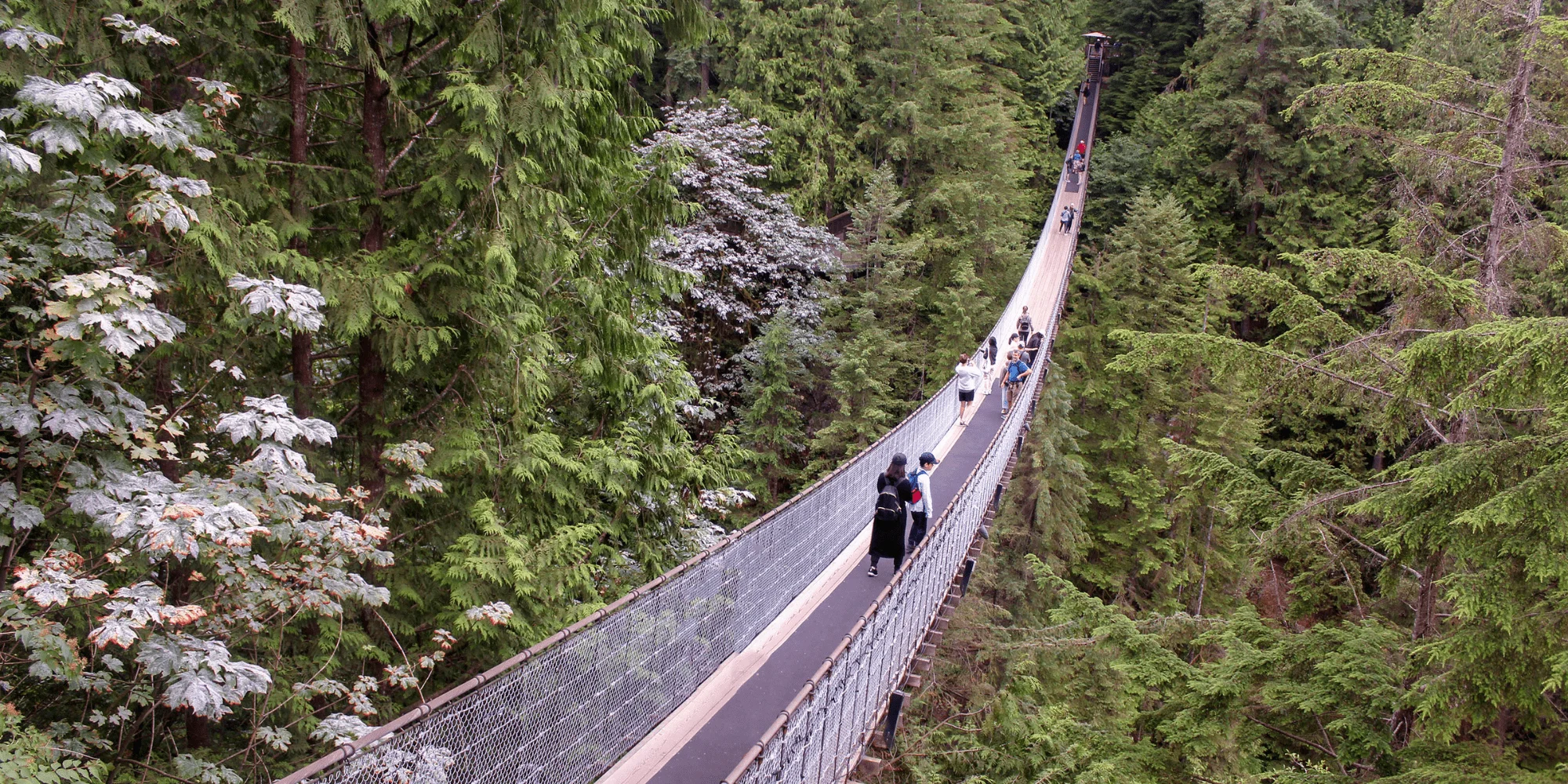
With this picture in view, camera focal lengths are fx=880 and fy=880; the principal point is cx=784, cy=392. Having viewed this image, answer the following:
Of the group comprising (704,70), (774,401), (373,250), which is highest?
(704,70)

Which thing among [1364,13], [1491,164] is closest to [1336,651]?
[1491,164]

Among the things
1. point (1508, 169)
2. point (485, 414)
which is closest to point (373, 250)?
point (485, 414)

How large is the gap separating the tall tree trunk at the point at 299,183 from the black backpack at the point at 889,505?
355 cm

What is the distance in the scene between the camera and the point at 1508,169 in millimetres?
5754

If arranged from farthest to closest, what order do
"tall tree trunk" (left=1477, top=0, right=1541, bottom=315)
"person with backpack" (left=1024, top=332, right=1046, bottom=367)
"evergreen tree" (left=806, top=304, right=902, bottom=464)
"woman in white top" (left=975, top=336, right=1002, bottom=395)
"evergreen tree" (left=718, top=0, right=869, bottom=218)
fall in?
"evergreen tree" (left=718, top=0, right=869, bottom=218) → "evergreen tree" (left=806, top=304, right=902, bottom=464) → "woman in white top" (left=975, top=336, right=1002, bottom=395) → "person with backpack" (left=1024, top=332, right=1046, bottom=367) → "tall tree trunk" (left=1477, top=0, right=1541, bottom=315)

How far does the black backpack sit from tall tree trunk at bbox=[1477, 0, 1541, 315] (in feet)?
13.1

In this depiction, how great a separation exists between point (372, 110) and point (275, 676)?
302 cm

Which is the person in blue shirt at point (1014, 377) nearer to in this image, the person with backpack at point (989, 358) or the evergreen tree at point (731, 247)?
the person with backpack at point (989, 358)

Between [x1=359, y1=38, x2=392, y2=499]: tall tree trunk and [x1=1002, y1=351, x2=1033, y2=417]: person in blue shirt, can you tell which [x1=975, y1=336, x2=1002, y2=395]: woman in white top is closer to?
[x1=1002, y1=351, x2=1033, y2=417]: person in blue shirt

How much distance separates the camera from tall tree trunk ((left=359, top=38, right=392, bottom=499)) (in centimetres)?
487

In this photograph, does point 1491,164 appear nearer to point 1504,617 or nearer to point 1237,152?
point 1504,617

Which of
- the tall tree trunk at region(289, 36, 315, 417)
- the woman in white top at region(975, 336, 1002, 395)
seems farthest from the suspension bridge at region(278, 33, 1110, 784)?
the woman in white top at region(975, 336, 1002, 395)

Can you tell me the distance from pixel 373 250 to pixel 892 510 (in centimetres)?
364

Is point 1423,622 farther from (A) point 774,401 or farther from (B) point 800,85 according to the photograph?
(B) point 800,85
